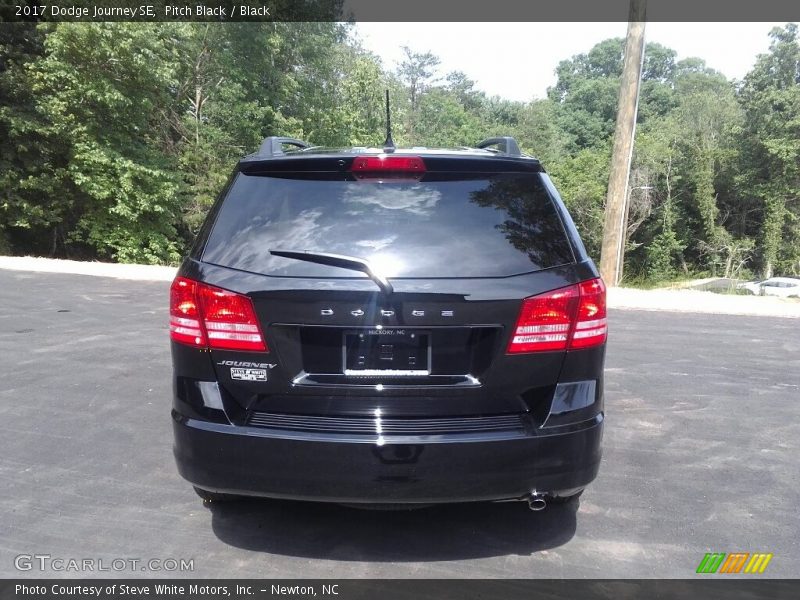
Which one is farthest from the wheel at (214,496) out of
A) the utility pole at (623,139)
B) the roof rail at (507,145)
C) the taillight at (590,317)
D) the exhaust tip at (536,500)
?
the utility pole at (623,139)

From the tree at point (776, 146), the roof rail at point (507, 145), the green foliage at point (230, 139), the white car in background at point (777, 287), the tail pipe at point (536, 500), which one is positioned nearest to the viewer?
the tail pipe at point (536, 500)

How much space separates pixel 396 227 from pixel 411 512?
1.55 m

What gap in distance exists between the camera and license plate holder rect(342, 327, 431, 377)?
2697 millimetres

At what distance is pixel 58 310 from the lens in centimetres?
952

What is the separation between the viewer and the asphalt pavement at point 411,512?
300 cm

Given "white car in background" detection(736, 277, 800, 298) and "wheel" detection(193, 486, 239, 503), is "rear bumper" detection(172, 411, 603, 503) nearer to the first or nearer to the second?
"wheel" detection(193, 486, 239, 503)

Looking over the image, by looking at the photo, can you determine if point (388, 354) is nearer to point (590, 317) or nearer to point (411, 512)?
point (590, 317)

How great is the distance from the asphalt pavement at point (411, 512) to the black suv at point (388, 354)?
0.44 m

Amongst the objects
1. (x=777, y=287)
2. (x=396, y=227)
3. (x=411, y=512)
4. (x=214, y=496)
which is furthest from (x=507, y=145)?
(x=777, y=287)

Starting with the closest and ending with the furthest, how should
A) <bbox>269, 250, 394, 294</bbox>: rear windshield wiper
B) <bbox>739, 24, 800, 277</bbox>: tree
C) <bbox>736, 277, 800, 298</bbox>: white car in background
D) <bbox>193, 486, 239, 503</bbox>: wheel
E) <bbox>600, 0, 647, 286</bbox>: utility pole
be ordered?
<bbox>269, 250, 394, 294</bbox>: rear windshield wiper < <bbox>193, 486, 239, 503</bbox>: wheel < <bbox>600, 0, 647, 286</bbox>: utility pole < <bbox>736, 277, 800, 298</bbox>: white car in background < <bbox>739, 24, 800, 277</bbox>: tree

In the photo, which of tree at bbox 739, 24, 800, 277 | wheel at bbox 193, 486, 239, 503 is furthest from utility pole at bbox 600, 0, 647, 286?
tree at bbox 739, 24, 800, 277

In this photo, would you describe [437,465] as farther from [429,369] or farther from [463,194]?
[463,194]

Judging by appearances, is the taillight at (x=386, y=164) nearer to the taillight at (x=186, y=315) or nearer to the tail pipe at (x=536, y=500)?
the taillight at (x=186, y=315)

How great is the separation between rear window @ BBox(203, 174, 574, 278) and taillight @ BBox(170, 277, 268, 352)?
0.14m
